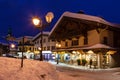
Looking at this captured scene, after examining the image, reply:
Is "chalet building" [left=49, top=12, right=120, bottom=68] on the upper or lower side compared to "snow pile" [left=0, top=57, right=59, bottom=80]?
upper

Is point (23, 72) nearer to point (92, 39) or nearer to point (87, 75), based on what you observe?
point (87, 75)

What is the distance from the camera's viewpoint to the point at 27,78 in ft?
32.8

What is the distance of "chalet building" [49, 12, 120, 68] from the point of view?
108ft

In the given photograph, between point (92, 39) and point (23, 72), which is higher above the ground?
point (92, 39)

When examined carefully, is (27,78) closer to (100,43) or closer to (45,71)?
(45,71)

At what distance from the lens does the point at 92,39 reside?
35031mm

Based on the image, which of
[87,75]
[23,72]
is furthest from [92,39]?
[23,72]

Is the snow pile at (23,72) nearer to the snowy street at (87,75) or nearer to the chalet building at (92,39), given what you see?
the snowy street at (87,75)

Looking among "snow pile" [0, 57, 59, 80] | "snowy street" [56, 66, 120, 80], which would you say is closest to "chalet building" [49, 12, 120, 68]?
"snowy street" [56, 66, 120, 80]

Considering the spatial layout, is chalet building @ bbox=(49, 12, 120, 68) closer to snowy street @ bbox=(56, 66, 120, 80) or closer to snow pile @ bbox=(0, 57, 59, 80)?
snowy street @ bbox=(56, 66, 120, 80)

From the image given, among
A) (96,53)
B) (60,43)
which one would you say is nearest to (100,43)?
(96,53)

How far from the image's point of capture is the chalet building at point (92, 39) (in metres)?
33.0

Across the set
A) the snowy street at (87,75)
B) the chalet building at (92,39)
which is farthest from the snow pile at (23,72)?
the chalet building at (92,39)

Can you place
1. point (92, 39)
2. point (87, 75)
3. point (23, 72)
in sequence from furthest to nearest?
point (92, 39) → point (87, 75) → point (23, 72)
